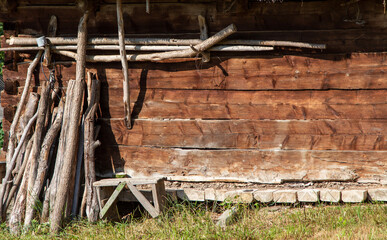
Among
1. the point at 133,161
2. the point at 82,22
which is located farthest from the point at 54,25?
the point at 133,161

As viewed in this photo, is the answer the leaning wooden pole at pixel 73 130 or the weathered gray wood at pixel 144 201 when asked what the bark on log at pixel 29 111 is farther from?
the weathered gray wood at pixel 144 201

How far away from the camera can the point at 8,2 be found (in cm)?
572

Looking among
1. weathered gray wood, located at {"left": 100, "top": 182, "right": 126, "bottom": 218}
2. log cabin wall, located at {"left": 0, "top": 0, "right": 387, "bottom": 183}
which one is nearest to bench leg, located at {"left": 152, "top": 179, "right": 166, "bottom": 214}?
weathered gray wood, located at {"left": 100, "top": 182, "right": 126, "bottom": 218}

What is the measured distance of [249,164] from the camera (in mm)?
5469

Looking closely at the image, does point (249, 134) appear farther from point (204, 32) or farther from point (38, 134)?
point (38, 134)

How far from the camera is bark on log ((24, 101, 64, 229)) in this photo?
529 centimetres

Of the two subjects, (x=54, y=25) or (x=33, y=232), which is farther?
(x=54, y=25)

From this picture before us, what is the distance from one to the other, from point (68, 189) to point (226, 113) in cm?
208

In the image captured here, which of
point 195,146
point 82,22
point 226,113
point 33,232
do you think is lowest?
point 33,232

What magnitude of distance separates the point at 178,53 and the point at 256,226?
2212mm

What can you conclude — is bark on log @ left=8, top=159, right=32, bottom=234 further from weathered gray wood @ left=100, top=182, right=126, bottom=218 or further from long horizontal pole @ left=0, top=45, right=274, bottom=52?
long horizontal pole @ left=0, top=45, right=274, bottom=52

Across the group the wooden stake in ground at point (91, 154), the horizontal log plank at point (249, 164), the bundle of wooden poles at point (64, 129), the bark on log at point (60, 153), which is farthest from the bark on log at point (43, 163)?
the horizontal log plank at point (249, 164)

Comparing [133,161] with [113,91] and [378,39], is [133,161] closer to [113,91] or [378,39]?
[113,91]

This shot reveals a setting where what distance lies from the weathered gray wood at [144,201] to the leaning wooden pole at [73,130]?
752 millimetres
